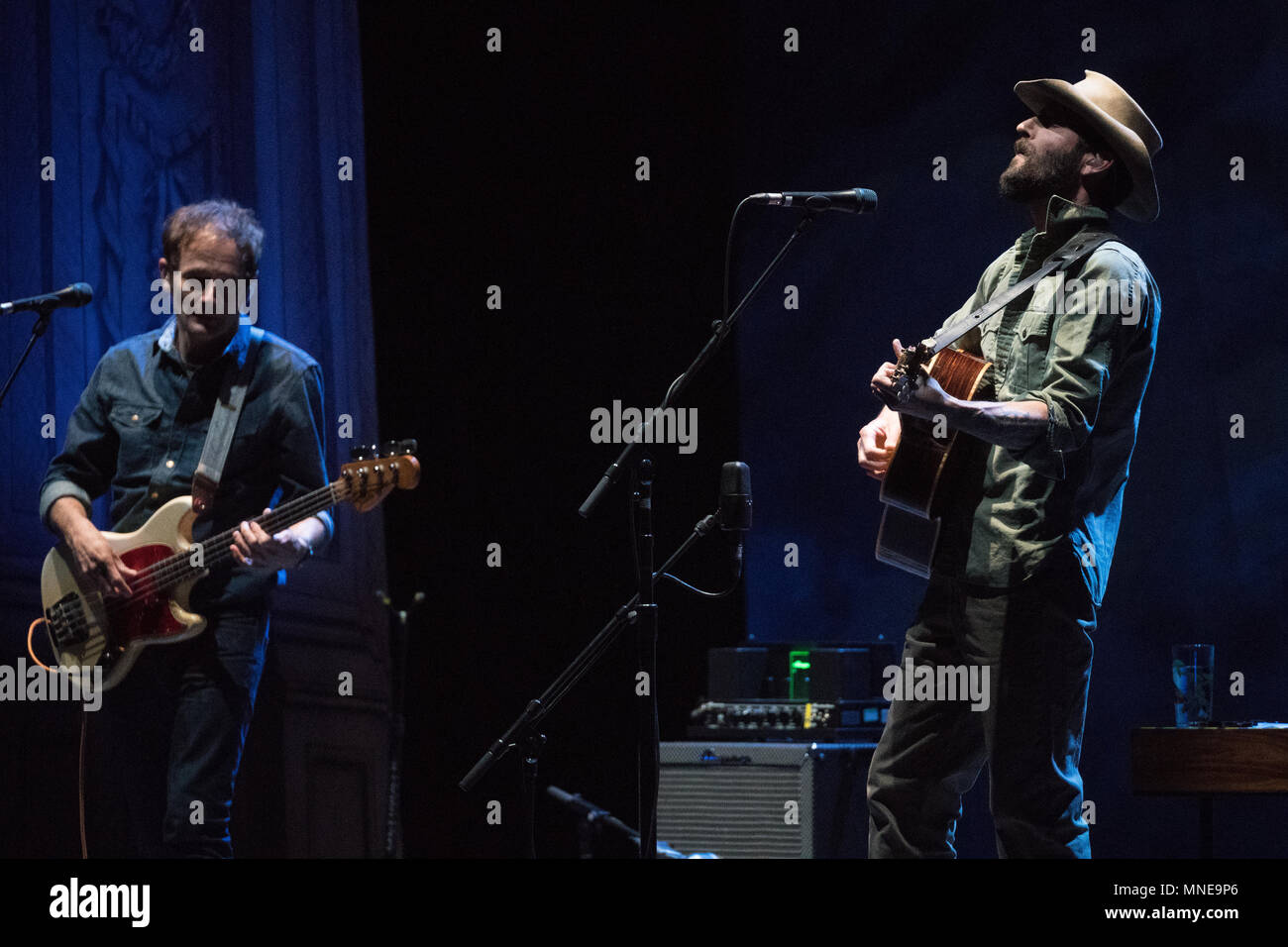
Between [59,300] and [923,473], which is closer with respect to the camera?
[923,473]

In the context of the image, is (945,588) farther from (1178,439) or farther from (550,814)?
(550,814)

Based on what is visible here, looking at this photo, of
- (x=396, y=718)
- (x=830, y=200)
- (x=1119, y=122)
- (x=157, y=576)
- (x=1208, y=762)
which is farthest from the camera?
(x=396, y=718)

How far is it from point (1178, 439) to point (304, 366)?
3.07m

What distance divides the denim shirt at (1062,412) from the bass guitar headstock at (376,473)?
1.49 m

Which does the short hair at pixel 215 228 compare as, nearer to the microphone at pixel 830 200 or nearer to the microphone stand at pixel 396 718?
the microphone stand at pixel 396 718

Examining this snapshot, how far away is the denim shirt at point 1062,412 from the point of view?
3191 mm

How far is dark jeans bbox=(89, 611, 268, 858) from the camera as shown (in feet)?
12.3

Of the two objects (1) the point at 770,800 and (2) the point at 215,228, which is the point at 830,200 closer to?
(2) the point at 215,228

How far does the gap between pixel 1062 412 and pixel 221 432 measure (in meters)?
2.20

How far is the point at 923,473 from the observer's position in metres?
3.45

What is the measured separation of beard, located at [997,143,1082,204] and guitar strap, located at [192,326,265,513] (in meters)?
2.07

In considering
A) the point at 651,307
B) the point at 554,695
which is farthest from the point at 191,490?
the point at 651,307
